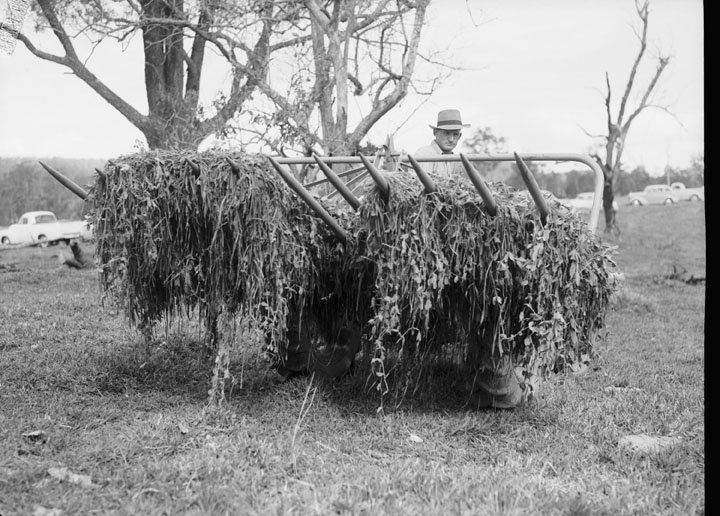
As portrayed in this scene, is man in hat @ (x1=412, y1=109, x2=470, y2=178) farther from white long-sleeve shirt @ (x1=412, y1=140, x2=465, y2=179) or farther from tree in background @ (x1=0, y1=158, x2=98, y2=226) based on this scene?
tree in background @ (x1=0, y1=158, x2=98, y2=226)

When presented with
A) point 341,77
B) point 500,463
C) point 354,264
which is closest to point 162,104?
point 341,77

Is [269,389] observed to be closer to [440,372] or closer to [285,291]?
[285,291]

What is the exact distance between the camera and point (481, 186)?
4.43m

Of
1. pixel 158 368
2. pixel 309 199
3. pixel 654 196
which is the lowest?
pixel 158 368

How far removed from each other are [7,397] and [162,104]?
10.4m

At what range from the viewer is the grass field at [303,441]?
357cm

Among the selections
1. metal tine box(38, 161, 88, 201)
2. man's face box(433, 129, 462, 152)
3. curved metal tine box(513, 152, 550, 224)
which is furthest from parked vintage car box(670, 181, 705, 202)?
metal tine box(38, 161, 88, 201)

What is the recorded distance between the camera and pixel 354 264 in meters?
4.92

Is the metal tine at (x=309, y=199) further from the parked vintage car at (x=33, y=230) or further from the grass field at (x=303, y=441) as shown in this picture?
the parked vintage car at (x=33, y=230)

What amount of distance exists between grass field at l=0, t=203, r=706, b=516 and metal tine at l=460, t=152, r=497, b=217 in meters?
1.36

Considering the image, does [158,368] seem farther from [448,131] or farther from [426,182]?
[448,131]

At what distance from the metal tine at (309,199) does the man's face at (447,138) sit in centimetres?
238

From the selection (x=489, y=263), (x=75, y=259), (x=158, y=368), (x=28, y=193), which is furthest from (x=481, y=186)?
(x=28, y=193)

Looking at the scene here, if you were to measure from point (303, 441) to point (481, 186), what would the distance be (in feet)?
5.76
